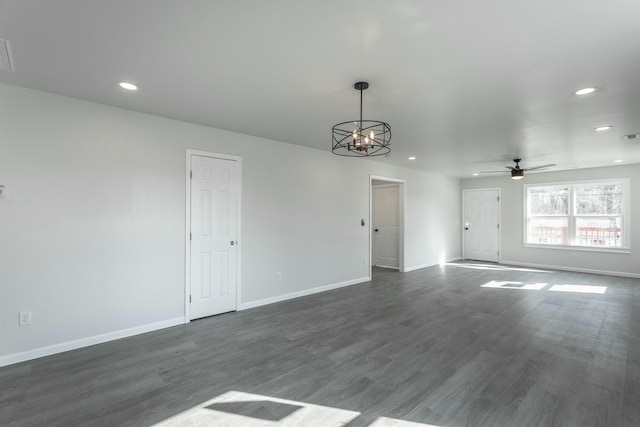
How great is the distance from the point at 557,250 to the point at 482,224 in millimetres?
1897

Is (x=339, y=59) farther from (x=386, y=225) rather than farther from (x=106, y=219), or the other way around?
(x=386, y=225)

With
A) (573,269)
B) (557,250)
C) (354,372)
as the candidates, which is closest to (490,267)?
(557,250)

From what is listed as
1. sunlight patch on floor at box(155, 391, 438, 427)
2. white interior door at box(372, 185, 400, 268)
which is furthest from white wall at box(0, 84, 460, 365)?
white interior door at box(372, 185, 400, 268)

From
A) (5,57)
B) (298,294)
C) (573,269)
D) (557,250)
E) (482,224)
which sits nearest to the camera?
(5,57)

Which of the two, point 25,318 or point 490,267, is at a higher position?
point 25,318

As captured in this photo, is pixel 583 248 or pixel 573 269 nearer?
pixel 583 248

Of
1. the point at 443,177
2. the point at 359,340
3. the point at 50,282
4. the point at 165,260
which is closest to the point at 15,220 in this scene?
the point at 50,282

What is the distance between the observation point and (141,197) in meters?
3.65

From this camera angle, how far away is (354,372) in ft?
9.05

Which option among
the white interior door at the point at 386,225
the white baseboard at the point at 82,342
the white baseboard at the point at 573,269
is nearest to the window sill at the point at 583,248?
the white baseboard at the point at 573,269

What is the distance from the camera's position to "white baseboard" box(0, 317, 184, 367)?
2902mm

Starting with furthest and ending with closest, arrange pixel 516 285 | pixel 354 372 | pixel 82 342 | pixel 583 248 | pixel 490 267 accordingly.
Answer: pixel 490 267 < pixel 583 248 < pixel 516 285 < pixel 82 342 < pixel 354 372

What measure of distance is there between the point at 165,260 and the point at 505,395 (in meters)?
3.76

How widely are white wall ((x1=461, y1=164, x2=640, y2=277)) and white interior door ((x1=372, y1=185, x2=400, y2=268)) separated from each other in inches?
119
